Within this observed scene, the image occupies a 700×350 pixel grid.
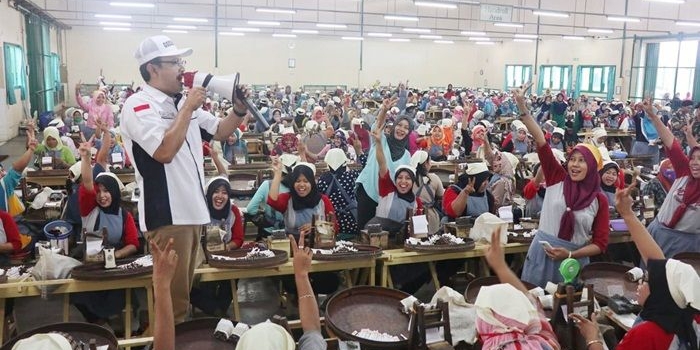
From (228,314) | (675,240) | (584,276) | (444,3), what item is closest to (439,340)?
(584,276)

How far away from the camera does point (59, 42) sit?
90.5ft

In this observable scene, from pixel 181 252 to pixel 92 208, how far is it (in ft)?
7.62

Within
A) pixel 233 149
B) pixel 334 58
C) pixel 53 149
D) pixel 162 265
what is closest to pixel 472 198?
pixel 162 265

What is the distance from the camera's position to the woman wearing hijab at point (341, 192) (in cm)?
575

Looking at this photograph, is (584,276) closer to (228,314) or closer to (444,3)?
(228,314)

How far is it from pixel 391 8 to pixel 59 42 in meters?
15.5

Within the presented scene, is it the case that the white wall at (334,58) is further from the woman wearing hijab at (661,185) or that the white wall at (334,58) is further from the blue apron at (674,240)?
the blue apron at (674,240)

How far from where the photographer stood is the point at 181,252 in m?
2.62

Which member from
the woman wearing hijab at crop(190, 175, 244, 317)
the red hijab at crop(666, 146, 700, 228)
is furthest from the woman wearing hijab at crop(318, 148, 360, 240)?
the red hijab at crop(666, 146, 700, 228)

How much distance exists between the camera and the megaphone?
8.52 feet

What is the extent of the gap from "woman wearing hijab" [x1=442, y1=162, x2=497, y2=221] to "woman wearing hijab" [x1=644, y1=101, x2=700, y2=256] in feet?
Answer: 4.69

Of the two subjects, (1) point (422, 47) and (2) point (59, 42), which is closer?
(2) point (59, 42)

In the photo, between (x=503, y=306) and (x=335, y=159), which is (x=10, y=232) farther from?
(x=503, y=306)

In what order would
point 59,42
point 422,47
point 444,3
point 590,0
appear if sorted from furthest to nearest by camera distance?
point 422,47
point 59,42
point 590,0
point 444,3
